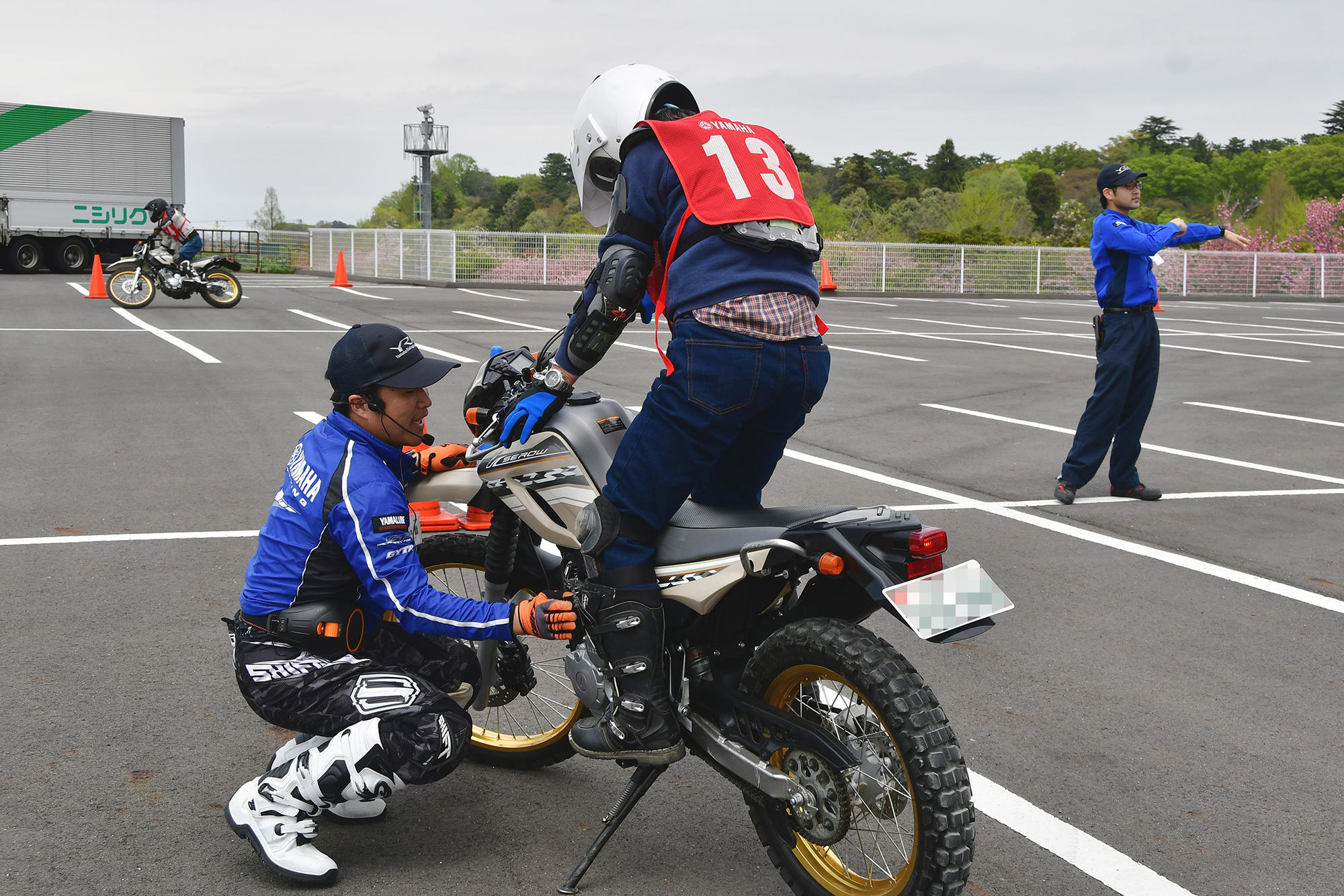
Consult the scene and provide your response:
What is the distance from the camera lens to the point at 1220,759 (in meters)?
3.88

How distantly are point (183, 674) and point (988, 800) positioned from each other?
9.43ft

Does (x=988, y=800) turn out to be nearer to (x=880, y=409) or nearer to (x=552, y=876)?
(x=552, y=876)

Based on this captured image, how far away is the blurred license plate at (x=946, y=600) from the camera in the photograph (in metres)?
2.65

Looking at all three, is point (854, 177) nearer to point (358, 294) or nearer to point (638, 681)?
point (358, 294)

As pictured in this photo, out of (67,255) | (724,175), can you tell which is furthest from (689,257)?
(67,255)

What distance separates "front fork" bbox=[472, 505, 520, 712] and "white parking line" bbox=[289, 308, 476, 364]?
28.2ft

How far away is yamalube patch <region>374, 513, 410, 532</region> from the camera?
3.20 metres

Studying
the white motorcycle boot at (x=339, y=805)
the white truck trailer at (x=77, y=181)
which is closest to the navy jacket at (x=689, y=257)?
the white motorcycle boot at (x=339, y=805)

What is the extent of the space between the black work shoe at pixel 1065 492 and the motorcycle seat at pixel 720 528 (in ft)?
16.1

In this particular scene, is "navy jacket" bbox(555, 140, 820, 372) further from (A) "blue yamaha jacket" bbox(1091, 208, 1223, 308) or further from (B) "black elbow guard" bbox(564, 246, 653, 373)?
(A) "blue yamaha jacket" bbox(1091, 208, 1223, 308)

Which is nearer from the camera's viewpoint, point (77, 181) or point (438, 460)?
point (438, 460)

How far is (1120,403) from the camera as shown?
7.68m

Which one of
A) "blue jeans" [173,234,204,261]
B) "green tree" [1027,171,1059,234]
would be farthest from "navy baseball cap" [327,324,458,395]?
"green tree" [1027,171,1059,234]

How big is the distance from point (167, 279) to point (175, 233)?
2.70 ft
